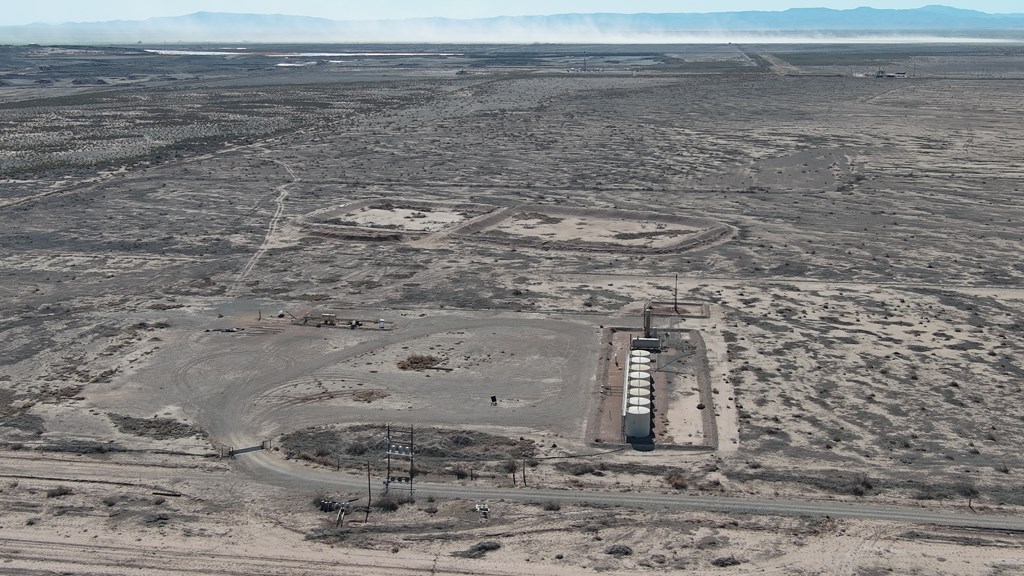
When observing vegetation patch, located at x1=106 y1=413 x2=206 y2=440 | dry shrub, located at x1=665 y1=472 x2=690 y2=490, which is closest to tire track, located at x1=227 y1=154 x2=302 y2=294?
vegetation patch, located at x1=106 y1=413 x2=206 y2=440

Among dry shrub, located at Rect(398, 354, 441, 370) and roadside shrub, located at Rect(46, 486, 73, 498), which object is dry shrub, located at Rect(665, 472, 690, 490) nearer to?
dry shrub, located at Rect(398, 354, 441, 370)

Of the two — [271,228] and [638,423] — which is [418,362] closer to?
[638,423]

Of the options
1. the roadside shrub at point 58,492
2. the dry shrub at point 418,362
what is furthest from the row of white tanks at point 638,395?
the roadside shrub at point 58,492

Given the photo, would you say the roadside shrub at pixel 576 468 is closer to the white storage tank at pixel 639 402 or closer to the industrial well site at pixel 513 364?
the industrial well site at pixel 513 364

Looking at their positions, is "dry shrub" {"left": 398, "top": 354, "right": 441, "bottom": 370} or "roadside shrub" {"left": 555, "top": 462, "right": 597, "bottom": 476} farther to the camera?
"dry shrub" {"left": 398, "top": 354, "right": 441, "bottom": 370}

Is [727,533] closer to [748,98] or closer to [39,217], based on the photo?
[39,217]

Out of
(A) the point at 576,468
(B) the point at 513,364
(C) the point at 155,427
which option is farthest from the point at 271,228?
(A) the point at 576,468
